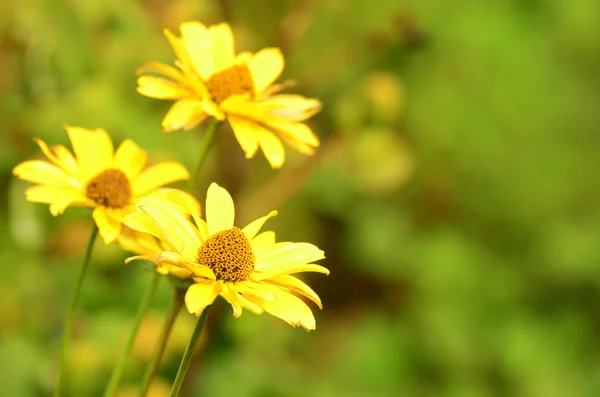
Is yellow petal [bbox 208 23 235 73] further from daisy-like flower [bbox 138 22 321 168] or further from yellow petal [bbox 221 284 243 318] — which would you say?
yellow petal [bbox 221 284 243 318]

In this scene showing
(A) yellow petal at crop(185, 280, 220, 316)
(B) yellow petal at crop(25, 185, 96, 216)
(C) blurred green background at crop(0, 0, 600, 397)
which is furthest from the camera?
(C) blurred green background at crop(0, 0, 600, 397)

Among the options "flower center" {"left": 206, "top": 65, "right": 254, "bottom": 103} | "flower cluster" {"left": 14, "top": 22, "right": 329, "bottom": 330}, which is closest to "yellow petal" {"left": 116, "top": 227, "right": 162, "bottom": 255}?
"flower cluster" {"left": 14, "top": 22, "right": 329, "bottom": 330}

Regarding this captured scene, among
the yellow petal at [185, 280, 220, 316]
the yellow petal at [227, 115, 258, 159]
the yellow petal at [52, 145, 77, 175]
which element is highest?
the yellow petal at [227, 115, 258, 159]

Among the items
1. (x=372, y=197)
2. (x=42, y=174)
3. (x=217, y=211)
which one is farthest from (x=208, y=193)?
(x=372, y=197)

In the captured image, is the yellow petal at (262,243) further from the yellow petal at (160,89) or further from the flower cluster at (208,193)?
the yellow petal at (160,89)

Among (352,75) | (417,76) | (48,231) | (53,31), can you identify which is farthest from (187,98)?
(417,76)

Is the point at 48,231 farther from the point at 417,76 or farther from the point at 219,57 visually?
the point at 417,76

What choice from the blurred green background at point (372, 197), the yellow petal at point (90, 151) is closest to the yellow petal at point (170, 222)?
the yellow petal at point (90, 151)
